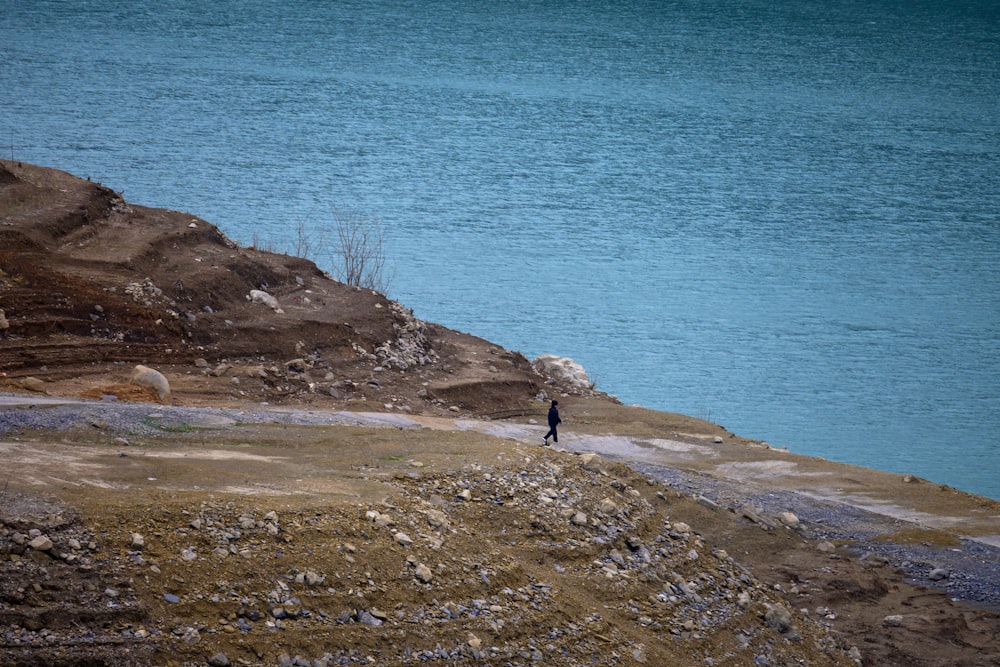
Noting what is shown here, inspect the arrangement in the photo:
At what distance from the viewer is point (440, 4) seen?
5925cm

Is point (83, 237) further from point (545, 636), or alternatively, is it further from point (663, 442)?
point (545, 636)

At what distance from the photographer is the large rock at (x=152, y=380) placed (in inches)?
730

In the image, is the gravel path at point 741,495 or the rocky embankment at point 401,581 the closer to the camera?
the rocky embankment at point 401,581

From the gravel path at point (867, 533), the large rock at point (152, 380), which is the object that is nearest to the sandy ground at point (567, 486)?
the gravel path at point (867, 533)

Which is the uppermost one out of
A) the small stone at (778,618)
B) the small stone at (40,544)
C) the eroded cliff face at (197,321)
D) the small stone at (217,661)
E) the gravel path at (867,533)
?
the eroded cliff face at (197,321)

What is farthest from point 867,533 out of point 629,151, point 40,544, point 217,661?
point 629,151

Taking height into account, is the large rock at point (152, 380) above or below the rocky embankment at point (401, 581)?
above

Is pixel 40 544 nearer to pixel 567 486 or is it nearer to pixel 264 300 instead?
pixel 567 486

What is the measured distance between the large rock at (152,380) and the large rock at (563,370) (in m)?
9.12

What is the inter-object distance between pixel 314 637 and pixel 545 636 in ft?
7.63

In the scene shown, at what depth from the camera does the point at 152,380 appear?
18641mm

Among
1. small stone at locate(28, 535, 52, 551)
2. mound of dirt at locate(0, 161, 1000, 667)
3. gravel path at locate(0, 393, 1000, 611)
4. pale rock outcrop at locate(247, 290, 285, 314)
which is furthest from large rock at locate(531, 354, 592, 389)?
small stone at locate(28, 535, 52, 551)

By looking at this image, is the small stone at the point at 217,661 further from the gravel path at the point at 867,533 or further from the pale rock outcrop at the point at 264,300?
Result: the pale rock outcrop at the point at 264,300

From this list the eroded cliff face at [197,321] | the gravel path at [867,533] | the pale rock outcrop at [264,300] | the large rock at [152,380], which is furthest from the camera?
the pale rock outcrop at [264,300]
